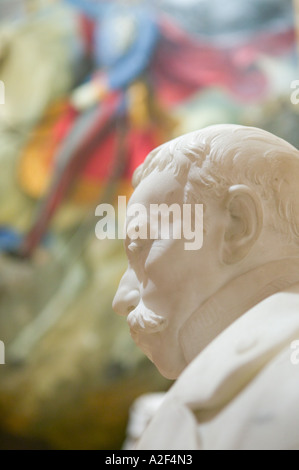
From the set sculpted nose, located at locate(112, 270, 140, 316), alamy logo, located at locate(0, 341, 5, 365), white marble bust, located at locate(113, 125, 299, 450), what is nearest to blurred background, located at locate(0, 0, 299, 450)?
alamy logo, located at locate(0, 341, 5, 365)

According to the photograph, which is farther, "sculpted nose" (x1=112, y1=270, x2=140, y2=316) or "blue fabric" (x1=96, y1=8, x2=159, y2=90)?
"blue fabric" (x1=96, y1=8, x2=159, y2=90)

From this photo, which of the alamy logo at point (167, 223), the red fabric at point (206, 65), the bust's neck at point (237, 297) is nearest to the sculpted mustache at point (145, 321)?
the bust's neck at point (237, 297)

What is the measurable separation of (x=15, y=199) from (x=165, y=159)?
7.93 m

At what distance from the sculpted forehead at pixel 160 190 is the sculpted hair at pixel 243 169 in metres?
0.03

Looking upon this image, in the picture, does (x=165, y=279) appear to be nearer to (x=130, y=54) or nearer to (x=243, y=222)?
(x=243, y=222)

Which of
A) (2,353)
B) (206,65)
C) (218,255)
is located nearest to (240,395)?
(218,255)

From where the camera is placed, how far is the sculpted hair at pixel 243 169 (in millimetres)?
2684

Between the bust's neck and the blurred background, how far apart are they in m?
6.91

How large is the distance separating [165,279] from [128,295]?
0.85 feet

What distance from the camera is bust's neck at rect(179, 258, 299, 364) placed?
2609 mm

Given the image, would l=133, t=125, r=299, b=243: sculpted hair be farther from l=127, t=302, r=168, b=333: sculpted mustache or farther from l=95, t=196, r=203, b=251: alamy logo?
l=127, t=302, r=168, b=333: sculpted mustache

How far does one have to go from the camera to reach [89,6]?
11430 millimetres

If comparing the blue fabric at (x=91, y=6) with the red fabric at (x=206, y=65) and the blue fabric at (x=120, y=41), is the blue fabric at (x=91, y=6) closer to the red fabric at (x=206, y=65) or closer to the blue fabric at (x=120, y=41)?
the blue fabric at (x=120, y=41)
